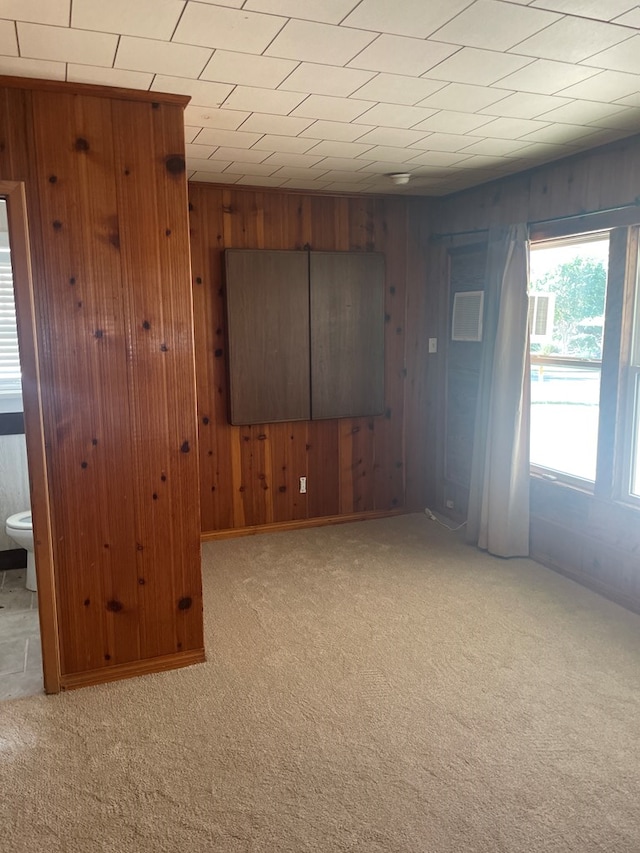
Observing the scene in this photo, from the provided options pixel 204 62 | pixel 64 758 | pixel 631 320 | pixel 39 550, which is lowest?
pixel 64 758

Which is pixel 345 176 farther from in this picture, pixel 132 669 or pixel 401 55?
pixel 132 669

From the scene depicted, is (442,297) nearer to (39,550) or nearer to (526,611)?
(526,611)

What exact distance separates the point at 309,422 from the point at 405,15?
304 cm

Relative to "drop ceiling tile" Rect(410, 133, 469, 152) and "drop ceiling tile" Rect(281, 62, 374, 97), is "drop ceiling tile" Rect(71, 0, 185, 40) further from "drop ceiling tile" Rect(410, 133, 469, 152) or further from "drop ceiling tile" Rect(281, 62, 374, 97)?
"drop ceiling tile" Rect(410, 133, 469, 152)

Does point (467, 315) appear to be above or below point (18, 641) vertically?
above

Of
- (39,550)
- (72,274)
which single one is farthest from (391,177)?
(39,550)

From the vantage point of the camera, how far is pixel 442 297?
477 centimetres

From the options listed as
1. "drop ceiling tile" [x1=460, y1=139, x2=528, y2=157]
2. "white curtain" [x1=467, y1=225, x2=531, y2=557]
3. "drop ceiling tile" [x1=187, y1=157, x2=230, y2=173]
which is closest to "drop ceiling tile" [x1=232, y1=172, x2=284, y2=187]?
"drop ceiling tile" [x1=187, y1=157, x2=230, y2=173]

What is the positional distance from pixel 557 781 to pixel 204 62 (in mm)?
2684

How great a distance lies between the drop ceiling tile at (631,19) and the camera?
6.04 feet

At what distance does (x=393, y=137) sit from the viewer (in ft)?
10.2

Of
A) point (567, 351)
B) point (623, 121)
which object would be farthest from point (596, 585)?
point (623, 121)

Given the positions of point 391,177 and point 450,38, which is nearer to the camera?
point 450,38

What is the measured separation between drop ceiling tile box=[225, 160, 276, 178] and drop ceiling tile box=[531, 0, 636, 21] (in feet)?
6.92
